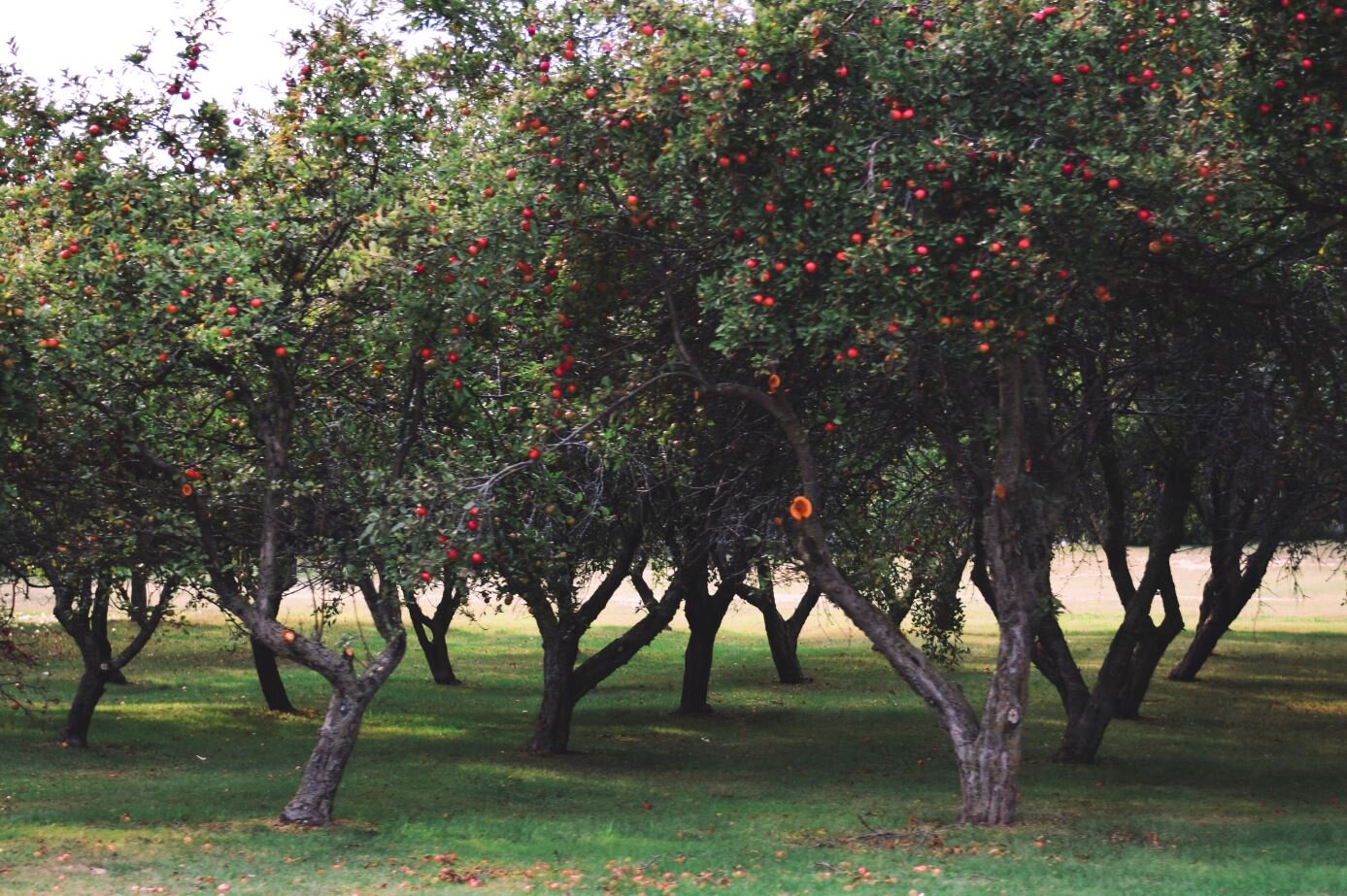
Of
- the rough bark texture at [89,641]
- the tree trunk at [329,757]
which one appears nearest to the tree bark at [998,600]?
the tree trunk at [329,757]

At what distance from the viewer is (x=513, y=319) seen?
43.8 feet

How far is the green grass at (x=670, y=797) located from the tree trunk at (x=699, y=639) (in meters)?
0.50

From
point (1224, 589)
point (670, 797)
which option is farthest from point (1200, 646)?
point (670, 797)

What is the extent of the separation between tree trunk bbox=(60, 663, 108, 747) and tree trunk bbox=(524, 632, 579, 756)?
6.12m

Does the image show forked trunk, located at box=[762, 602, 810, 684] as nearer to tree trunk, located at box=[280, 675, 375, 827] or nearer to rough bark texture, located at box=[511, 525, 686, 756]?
rough bark texture, located at box=[511, 525, 686, 756]

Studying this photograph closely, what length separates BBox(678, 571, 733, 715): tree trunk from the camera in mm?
24000

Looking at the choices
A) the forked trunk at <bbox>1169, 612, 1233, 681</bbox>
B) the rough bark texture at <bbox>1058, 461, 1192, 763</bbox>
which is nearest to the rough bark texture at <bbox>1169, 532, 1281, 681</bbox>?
the forked trunk at <bbox>1169, 612, 1233, 681</bbox>

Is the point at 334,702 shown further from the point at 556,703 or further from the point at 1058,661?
the point at 1058,661

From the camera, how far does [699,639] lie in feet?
80.3

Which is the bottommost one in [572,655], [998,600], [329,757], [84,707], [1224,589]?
[84,707]

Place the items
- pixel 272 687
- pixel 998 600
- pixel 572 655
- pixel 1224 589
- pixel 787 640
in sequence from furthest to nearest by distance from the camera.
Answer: pixel 787 640, pixel 1224 589, pixel 272 687, pixel 572 655, pixel 998 600

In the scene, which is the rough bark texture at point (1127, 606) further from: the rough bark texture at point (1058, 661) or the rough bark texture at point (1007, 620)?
the rough bark texture at point (1007, 620)

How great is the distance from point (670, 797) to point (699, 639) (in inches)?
316

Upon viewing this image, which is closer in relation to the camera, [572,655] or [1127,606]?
[572,655]
